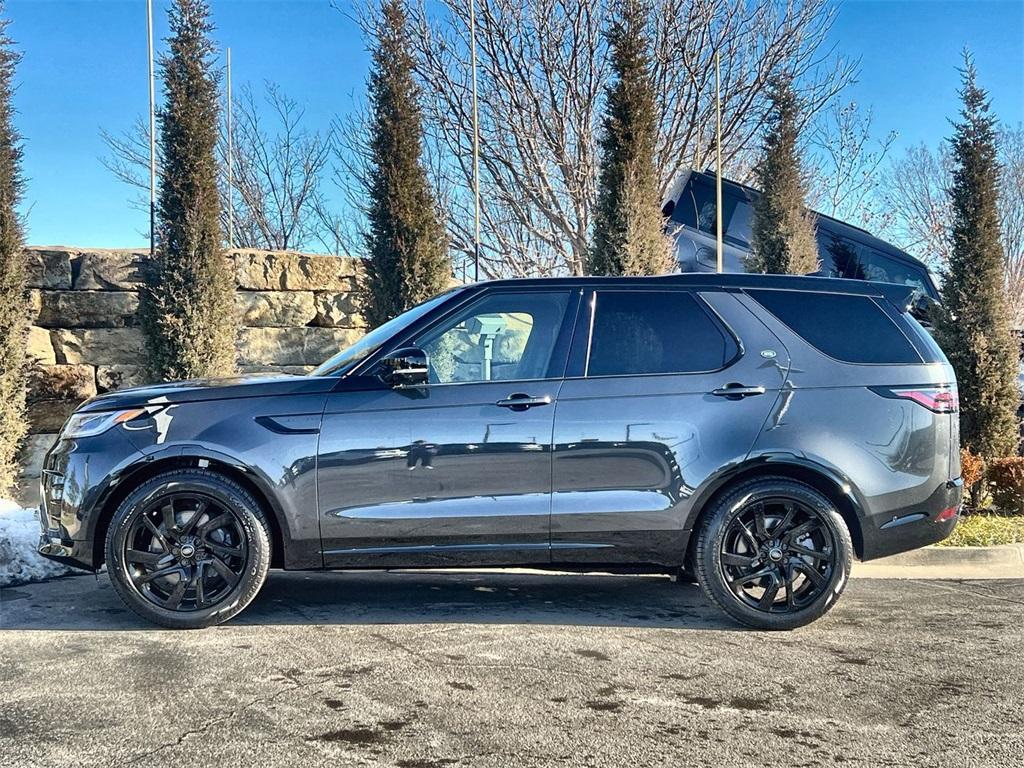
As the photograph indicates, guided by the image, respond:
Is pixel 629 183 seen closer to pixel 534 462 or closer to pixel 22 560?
pixel 534 462

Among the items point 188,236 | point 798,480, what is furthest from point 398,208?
point 798,480

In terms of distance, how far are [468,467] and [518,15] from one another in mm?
12218

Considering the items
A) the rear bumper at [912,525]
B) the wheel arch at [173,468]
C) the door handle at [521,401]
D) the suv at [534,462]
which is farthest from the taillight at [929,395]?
the wheel arch at [173,468]

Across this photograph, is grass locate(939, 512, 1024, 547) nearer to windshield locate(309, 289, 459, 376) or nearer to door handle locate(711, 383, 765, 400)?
door handle locate(711, 383, 765, 400)

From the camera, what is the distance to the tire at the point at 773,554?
15.3 ft

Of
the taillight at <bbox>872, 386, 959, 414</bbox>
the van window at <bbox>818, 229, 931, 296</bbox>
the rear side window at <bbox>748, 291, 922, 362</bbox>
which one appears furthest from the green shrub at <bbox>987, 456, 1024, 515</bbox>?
the van window at <bbox>818, 229, 931, 296</bbox>

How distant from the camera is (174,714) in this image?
345 cm

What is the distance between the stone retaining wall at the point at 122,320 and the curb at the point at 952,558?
22.4ft

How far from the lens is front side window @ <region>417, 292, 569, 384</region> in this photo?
4.70 m

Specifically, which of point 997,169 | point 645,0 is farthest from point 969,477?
point 645,0

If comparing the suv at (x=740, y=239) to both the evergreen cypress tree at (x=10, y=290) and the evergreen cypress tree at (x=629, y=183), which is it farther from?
the evergreen cypress tree at (x=10, y=290)

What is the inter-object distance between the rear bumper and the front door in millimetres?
1778

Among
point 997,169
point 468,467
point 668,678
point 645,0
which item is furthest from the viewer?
point 645,0

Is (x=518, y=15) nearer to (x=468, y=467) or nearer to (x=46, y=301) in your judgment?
(x=46, y=301)
